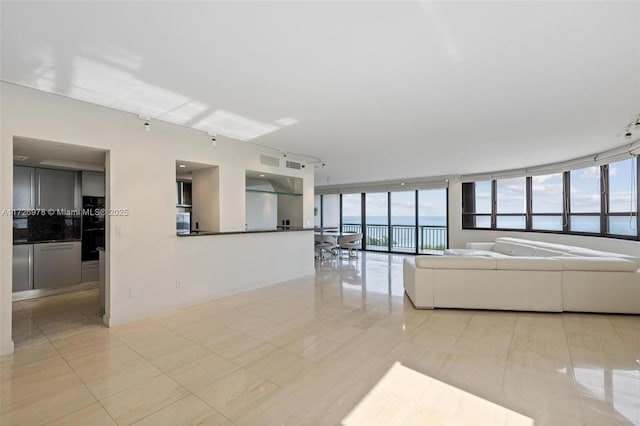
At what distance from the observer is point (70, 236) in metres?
4.91

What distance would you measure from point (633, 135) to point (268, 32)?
5.43 meters

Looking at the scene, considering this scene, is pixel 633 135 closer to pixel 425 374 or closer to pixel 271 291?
pixel 425 374

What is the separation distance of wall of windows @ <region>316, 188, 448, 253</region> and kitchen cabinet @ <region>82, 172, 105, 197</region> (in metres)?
7.53

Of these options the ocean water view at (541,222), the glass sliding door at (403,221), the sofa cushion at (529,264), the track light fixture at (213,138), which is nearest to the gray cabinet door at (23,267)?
the track light fixture at (213,138)

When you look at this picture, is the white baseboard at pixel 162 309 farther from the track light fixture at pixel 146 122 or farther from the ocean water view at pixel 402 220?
the ocean water view at pixel 402 220

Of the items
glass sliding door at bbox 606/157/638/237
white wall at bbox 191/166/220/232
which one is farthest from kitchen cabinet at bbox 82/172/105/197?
glass sliding door at bbox 606/157/638/237

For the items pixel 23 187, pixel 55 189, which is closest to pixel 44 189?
pixel 55 189

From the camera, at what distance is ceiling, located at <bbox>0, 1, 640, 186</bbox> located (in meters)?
1.73

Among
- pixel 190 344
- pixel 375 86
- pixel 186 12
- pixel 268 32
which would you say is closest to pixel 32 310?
pixel 190 344

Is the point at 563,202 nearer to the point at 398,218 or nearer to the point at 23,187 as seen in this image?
the point at 398,218

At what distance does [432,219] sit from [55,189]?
29.7ft

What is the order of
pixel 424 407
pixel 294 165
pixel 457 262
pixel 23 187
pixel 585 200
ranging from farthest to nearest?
pixel 585 200, pixel 294 165, pixel 23 187, pixel 457 262, pixel 424 407

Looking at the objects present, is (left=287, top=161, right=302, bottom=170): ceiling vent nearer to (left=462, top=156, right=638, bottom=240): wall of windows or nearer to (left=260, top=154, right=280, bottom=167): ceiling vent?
(left=260, top=154, right=280, bottom=167): ceiling vent

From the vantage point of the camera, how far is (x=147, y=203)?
357 centimetres
